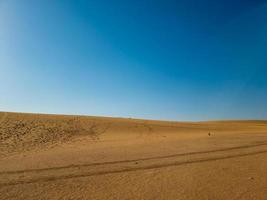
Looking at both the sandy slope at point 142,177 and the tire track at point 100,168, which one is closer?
the sandy slope at point 142,177

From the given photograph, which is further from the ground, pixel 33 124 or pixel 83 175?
pixel 33 124

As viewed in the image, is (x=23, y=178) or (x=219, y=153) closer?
(x=23, y=178)

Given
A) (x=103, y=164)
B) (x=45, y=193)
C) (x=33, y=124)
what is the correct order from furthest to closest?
(x=33, y=124)
(x=103, y=164)
(x=45, y=193)

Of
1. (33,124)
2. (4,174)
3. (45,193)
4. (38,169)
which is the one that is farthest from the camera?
(33,124)

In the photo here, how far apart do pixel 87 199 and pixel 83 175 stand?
7.32 ft

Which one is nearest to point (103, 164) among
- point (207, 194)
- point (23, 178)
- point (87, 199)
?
point (23, 178)

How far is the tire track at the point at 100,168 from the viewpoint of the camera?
8.05 meters

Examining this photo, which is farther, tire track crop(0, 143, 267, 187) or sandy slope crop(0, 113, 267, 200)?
tire track crop(0, 143, 267, 187)

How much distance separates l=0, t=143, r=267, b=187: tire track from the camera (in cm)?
805

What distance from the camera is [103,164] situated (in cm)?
1016

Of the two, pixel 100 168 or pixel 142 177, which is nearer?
pixel 142 177

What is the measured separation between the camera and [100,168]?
945cm

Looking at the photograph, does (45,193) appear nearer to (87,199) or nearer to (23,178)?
(87,199)

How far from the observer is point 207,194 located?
6504 mm
